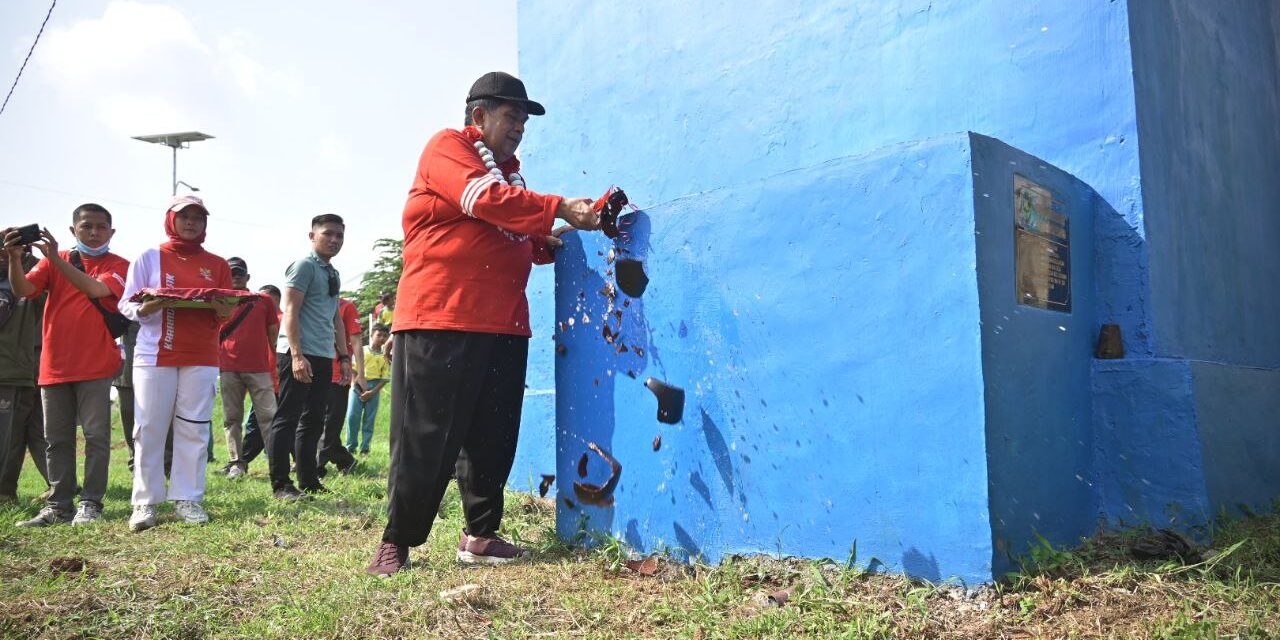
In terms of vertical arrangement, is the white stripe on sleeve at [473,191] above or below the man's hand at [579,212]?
above

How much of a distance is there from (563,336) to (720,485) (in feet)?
3.48

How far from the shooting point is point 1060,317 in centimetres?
304

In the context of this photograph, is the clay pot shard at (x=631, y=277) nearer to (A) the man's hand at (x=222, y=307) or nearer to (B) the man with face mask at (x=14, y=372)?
(A) the man's hand at (x=222, y=307)

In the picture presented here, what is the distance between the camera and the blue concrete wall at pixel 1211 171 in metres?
3.36

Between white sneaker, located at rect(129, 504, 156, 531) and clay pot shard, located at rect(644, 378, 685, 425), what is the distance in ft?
10.2

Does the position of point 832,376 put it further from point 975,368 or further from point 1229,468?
point 1229,468

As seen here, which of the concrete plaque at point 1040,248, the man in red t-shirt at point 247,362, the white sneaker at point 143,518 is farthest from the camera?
the man in red t-shirt at point 247,362

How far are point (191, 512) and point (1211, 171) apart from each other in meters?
5.55

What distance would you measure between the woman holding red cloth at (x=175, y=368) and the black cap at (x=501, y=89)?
2.28 metres

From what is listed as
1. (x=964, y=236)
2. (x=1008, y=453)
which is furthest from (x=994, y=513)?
(x=964, y=236)

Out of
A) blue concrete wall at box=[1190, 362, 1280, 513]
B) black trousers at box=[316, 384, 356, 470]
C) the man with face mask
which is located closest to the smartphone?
the man with face mask

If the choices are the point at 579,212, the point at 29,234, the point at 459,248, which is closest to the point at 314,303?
the point at 29,234

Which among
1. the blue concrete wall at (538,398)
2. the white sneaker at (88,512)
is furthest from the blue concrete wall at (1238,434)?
the white sneaker at (88,512)

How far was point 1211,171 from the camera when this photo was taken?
3.89m
